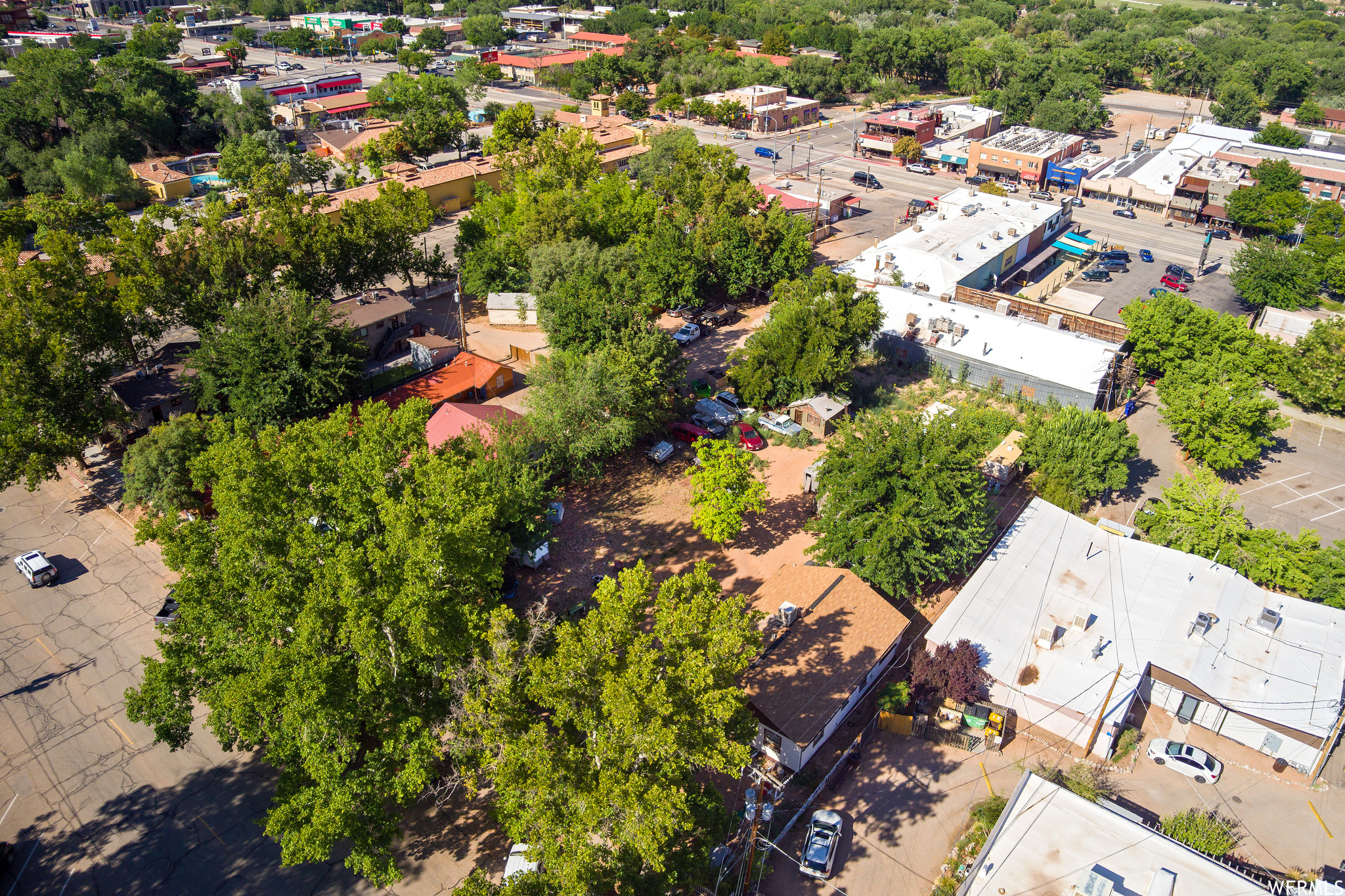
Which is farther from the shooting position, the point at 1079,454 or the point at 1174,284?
the point at 1174,284

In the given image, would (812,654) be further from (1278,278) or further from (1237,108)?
(1237,108)

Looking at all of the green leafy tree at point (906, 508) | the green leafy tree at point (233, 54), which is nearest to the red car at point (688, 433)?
the green leafy tree at point (906, 508)

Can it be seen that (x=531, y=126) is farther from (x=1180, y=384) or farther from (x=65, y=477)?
(x=1180, y=384)

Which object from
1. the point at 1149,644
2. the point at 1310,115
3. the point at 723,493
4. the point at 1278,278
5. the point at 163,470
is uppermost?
the point at 1310,115

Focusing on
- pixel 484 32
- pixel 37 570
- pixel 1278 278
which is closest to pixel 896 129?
pixel 1278 278

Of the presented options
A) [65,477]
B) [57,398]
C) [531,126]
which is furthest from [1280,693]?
[531,126]

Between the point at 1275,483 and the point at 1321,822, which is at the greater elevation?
the point at 1275,483
